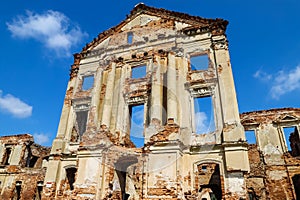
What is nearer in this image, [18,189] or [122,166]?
[122,166]

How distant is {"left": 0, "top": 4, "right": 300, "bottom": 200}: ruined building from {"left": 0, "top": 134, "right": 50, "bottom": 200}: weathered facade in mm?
8522

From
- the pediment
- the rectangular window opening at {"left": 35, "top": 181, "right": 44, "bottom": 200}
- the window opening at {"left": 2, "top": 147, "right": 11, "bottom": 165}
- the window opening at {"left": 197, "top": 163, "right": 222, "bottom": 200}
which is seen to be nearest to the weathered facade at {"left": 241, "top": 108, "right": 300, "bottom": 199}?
the window opening at {"left": 197, "top": 163, "right": 222, "bottom": 200}

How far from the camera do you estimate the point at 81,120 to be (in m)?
14.2

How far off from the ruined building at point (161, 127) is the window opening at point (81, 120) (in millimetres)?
58

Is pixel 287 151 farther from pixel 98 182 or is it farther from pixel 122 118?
pixel 98 182

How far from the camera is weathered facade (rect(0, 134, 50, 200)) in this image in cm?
1908

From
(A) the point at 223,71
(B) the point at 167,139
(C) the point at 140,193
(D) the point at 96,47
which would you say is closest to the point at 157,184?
(C) the point at 140,193

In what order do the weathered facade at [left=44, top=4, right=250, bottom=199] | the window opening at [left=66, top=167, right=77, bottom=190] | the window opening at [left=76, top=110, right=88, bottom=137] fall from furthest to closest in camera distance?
the window opening at [left=76, top=110, right=88, bottom=137] → the window opening at [left=66, top=167, right=77, bottom=190] → the weathered facade at [left=44, top=4, right=250, bottom=199]

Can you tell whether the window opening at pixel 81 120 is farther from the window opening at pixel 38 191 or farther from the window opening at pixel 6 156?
the window opening at pixel 6 156

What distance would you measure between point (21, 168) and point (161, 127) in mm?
15549

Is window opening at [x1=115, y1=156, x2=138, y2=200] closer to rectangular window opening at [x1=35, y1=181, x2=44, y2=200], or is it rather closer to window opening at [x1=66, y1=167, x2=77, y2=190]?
window opening at [x1=66, y1=167, x2=77, y2=190]

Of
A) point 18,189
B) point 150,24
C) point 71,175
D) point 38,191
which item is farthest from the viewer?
point 18,189

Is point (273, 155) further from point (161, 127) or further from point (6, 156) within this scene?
point (6, 156)

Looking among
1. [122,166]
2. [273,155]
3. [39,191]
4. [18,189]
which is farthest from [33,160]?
[273,155]
